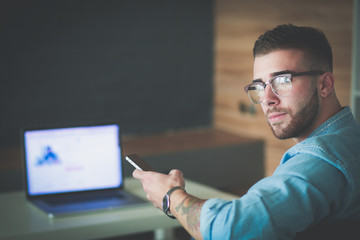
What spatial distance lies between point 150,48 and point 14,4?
3.02 ft

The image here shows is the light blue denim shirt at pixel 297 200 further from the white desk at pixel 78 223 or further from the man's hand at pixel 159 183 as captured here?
the white desk at pixel 78 223

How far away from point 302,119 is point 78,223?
40.5 inches

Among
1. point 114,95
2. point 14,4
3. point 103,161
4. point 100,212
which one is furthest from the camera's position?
point 114,95

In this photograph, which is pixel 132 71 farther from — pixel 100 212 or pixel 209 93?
pixel 100 212

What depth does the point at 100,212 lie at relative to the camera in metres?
2.15

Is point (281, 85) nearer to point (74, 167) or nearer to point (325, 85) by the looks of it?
point (325, 85)

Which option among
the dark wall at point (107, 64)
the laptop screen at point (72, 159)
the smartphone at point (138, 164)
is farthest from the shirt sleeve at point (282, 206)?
the dark wall at point (107, 64)

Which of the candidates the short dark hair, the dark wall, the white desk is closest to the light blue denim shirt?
the short dark hair

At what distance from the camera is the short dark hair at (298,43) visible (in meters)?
1.32

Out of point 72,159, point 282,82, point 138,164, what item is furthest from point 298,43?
point 72,159

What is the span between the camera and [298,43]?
1320 mm

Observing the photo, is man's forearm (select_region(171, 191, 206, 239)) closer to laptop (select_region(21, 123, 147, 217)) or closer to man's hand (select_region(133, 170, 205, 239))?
man's hand (select_region(133, 170, 205, 239))

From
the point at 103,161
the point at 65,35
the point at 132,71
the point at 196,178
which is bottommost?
the point at 196,178

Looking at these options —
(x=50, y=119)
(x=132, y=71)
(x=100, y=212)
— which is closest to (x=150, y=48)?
(x=132, y=71)
